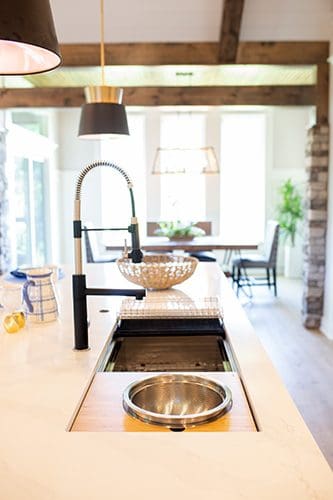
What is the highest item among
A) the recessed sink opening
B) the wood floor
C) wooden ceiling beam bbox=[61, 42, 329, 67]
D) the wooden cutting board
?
wooden ceiling beam bbox=[61, 42, 329, 67]

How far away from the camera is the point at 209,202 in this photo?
802 cm

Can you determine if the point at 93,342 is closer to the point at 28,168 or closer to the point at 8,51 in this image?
the point at 8,51

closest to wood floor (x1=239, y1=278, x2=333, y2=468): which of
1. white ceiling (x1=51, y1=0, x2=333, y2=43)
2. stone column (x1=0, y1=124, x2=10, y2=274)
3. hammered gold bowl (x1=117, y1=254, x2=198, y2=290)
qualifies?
hammered gold bowl (x1=117, y1=254, x2=198, y2=290)

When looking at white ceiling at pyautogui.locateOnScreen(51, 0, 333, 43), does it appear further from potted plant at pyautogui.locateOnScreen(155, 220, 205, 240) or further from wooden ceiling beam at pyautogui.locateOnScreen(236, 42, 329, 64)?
potted plant at pyautogui.locateOnScreen(155, 220, 205, 240)

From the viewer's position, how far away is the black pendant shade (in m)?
2.98

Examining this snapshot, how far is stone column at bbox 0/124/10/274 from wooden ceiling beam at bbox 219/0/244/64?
255 cm

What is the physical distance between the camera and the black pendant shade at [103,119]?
2.98 m

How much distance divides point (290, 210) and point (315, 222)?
2628 millimetres

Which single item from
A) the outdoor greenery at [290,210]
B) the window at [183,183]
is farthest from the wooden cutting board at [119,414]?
the window at [183,183]

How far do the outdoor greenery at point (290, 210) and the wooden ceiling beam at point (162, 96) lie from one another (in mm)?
2438

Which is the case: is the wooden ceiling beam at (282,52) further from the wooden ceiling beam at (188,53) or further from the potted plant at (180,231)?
the potted plant at (180,231)

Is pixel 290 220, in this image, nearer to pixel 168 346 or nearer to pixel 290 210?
pixel 290 210

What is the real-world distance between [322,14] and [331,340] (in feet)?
10.6

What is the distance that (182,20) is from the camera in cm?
473
